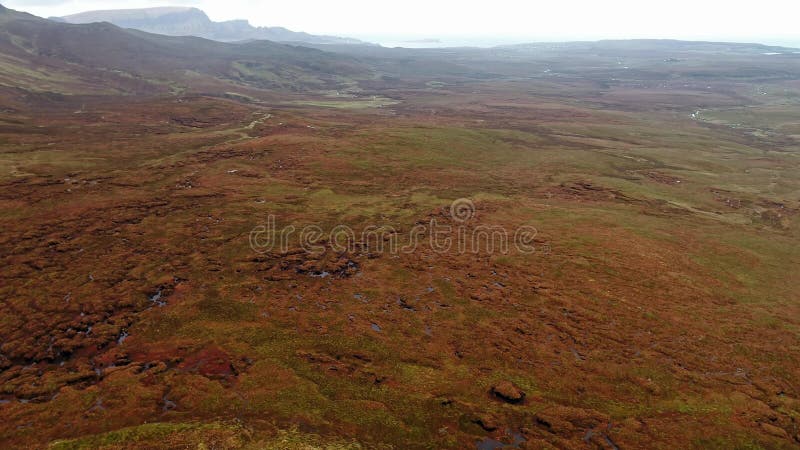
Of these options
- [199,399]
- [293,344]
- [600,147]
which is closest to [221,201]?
[293,344]

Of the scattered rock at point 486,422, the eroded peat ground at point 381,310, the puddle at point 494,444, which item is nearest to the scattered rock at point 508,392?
the eroded peat ground at point 381,310

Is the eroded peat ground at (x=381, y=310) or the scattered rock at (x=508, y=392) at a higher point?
the eroded peat ground at (x=381, y=310)

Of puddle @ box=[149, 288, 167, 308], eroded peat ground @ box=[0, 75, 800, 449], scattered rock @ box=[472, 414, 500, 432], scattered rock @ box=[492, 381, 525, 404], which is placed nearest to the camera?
scattered rock @ box=[472, 414, 500, 432]

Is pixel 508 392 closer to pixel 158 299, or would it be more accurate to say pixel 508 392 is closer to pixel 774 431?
pixel 774 431

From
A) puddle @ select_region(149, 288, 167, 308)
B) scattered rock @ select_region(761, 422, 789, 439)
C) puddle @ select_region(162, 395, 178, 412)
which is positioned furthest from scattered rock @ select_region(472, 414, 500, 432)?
puddle @ select_region(149, 288, 167, 308)

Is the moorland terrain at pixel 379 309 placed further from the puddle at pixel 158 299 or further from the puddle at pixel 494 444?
the puddle at pixel 158 299

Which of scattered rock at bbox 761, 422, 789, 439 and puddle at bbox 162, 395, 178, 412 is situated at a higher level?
puddle at bbox 162, 395, 178, 412

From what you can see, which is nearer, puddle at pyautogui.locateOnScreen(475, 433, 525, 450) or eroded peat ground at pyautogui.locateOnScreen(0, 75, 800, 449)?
puddle at pyautogui.locateOnScreen(475, 433, 525, 450)

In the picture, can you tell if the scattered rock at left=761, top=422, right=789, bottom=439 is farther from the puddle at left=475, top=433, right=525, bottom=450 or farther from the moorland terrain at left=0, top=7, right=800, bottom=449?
the puddle at left=475, top=433, right=525, bottom=450

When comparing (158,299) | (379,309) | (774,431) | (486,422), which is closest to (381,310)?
(379,309)
